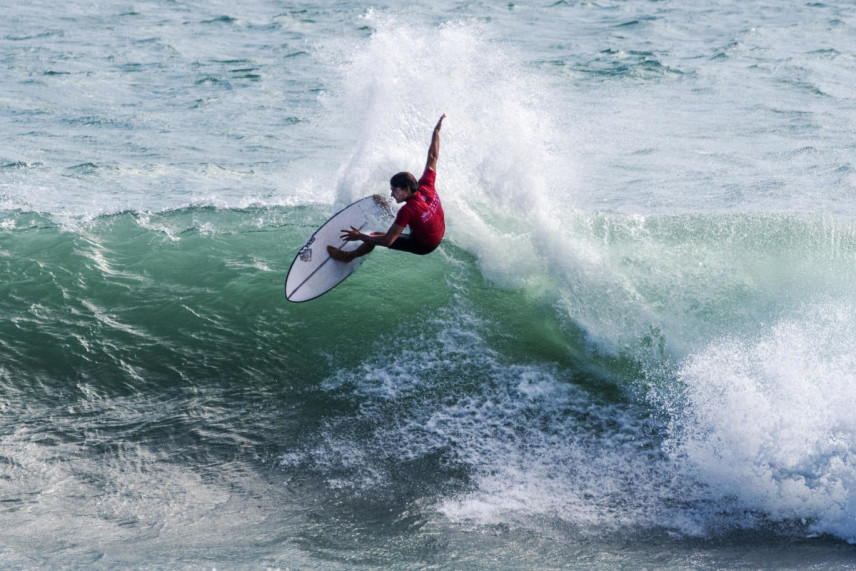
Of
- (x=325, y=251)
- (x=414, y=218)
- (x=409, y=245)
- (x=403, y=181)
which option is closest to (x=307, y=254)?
(x=325, y=251)

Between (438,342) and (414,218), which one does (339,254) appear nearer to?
(414,218)

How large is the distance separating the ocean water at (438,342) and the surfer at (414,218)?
4.58 ft

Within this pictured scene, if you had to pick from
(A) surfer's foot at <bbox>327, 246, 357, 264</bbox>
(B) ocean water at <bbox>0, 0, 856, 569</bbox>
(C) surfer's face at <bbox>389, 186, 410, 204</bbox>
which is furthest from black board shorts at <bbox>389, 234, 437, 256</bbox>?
(B) ocean water at <bbox>0, 0, 856, 569</bbox>

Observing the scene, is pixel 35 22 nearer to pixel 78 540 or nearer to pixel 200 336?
pixel 200 336

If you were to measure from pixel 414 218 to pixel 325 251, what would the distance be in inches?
54.7

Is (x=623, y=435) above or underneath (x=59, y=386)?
underneath

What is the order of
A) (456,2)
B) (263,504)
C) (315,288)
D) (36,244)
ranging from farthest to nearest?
1. (456,2)
2. (36,244)
3. (315,288)
4. (263,504)

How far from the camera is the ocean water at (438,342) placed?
660 cm

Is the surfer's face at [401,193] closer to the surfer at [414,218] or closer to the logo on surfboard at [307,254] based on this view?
the surfer at [414,218]

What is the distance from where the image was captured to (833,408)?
731 cm

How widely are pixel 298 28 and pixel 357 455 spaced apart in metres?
17.7

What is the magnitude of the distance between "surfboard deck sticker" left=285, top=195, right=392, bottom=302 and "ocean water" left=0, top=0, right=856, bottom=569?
2.53ft

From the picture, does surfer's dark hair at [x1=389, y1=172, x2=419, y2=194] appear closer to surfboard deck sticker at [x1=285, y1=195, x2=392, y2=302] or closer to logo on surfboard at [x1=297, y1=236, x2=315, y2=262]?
surfboard deck sticker at [x1=285, y1=195, x2=392, y2=302]

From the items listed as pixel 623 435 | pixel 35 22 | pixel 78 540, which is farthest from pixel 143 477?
pixel 35 22
